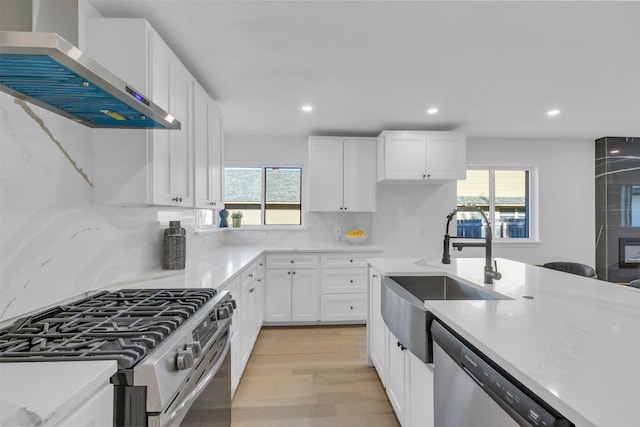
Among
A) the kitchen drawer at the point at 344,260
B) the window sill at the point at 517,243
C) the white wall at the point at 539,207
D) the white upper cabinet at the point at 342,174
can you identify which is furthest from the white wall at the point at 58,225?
the window sill at the point at 517,243

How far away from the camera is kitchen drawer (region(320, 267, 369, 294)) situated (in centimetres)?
376

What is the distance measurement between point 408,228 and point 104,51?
153 inches

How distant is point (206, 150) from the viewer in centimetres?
258

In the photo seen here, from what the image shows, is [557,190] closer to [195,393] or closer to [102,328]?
[195,393]

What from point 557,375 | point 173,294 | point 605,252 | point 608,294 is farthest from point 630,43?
point 605,252

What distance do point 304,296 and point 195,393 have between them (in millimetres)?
2668

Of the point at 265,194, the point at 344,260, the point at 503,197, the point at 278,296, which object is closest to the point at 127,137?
the point at 278,296

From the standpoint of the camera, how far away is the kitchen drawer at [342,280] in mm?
3758

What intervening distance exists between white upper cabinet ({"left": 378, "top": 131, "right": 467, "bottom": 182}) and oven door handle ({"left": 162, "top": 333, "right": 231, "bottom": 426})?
2948 millimetres

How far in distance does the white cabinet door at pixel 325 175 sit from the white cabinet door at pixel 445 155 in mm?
1126

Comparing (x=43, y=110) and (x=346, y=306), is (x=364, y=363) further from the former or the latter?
(x=43, y=110)

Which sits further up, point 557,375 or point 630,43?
point 630,43

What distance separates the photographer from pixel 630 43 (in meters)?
2.04

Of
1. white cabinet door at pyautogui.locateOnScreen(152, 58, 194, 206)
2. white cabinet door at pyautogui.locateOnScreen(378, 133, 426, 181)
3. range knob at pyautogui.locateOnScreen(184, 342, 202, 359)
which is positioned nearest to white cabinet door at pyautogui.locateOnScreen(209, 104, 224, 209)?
white cabinet door at pyautogui.locateOnScreen(152, 58, 194, 206)
